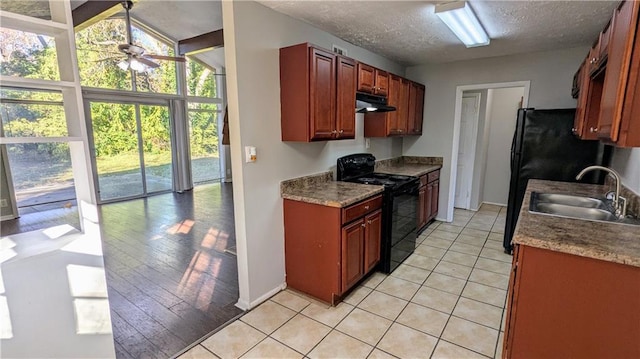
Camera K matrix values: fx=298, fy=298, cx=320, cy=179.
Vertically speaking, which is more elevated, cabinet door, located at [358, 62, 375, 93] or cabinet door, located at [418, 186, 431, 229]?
cabinet door, located at [358, 62, 375, 93]

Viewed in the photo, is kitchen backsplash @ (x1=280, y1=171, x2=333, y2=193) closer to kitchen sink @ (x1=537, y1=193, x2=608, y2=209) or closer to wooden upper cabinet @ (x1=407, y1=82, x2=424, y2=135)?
wooden upper cabinet @ (x1=407, y1=82, x2=424, y2=135)

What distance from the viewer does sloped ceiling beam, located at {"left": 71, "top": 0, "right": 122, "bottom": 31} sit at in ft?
14.4

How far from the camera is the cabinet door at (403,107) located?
3.96 m

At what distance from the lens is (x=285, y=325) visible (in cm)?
226

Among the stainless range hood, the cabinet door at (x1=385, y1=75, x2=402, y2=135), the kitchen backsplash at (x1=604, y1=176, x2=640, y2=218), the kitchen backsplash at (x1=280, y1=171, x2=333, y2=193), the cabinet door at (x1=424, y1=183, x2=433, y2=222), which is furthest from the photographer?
the cabinet door at (x1=424, y1=183, x2=433, y2=222)

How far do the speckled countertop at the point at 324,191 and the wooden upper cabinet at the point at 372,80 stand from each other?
101 cm

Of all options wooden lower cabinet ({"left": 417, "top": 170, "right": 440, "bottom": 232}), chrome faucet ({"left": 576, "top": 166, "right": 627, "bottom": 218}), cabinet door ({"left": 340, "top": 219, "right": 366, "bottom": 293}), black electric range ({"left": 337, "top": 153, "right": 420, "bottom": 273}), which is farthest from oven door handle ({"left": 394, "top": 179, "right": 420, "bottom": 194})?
chrome faucet ({"left": 576, "top": 166, "right": 627, "bottom": 218})

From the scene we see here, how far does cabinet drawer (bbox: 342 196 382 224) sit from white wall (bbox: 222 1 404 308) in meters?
0.63

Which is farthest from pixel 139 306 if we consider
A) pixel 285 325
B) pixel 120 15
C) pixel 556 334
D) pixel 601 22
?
pixel 120 15

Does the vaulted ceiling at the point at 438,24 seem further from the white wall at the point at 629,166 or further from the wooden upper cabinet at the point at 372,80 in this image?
the white wall at the point at 629,166

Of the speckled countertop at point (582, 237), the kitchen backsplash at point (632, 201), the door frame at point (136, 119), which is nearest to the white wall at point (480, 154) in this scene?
the kitchen backsplash at point (632, 201)

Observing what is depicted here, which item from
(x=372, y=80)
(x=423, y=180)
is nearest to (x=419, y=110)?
(x=423, y=180)

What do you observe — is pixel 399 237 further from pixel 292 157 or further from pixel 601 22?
pixel 601 22

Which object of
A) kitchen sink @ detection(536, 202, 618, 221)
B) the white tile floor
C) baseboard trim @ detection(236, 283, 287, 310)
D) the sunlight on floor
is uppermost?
kitchen sink @ detection(536, 202, 618, 221)
